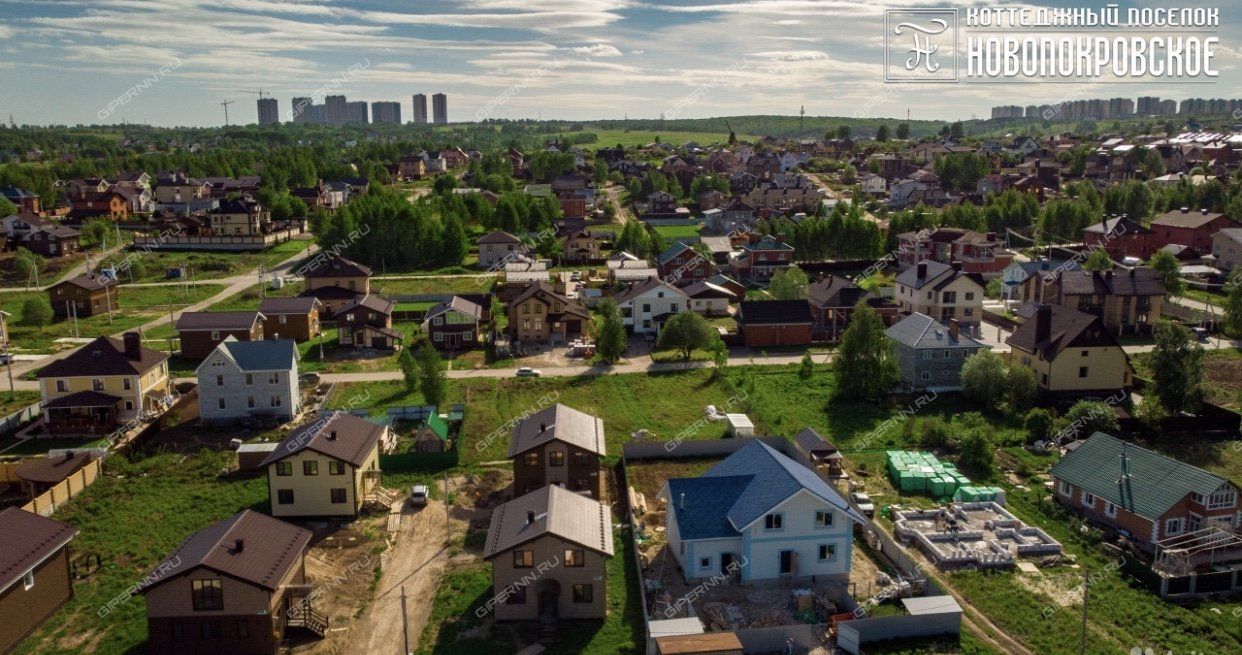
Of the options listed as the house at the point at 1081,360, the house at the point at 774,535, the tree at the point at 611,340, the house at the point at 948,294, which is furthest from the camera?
the house at the point at 948,294

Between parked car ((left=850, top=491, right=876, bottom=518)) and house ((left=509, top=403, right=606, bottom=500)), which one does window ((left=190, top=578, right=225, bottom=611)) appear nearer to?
house ((left=509, top=403, right=606, bottom=500))

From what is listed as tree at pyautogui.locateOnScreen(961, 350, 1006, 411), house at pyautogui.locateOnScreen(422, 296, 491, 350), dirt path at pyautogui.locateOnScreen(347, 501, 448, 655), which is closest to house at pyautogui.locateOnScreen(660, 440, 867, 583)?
dirt path at pyautogui.locateOnScreen(347, 501, 448, 655)

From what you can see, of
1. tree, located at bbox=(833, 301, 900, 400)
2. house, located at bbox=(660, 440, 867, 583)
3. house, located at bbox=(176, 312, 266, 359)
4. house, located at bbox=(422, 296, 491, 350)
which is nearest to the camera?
house, located at bbox=(660, 440, 867, 583)

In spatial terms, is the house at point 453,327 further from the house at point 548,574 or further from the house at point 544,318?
the house at point 548,574

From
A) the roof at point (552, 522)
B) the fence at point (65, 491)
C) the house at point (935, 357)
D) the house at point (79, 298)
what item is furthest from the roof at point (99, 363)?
the house at point (935, 357)

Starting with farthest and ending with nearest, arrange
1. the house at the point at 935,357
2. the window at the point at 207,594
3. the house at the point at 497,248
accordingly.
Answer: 1. the house at the point at 497,248
2. the house at the point at 935,357
3. the window at the point at 207,594

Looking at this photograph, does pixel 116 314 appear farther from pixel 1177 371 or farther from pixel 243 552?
pixel 1177 371
